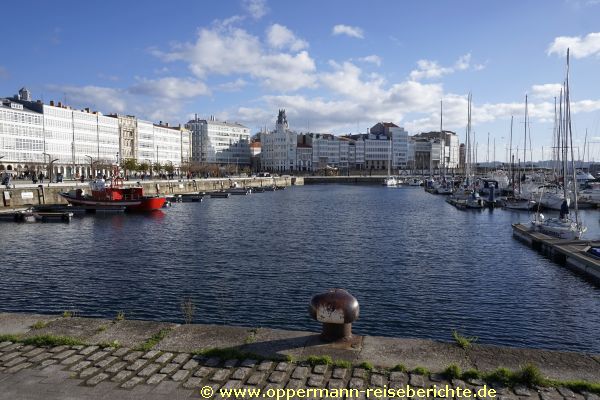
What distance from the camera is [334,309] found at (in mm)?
9914

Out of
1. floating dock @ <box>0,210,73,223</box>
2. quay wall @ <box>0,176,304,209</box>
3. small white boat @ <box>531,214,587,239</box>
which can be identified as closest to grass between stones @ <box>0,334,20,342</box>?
small white boat @ <box>531,214,587,239</box>

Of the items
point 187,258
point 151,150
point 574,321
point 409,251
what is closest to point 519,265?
point 409,251

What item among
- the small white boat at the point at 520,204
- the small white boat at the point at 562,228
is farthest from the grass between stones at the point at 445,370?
the small white boat at the point at 520,204

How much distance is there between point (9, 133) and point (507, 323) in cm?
11260

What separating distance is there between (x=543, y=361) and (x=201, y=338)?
21.9 feet

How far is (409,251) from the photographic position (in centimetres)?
3422

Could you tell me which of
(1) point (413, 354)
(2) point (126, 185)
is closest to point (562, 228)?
(1) point (413, 354)

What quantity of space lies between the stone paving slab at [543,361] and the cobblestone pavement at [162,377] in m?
0.78

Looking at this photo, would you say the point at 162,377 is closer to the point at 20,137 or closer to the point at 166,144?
the point at 20,137

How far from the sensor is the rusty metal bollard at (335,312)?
32.5 ft

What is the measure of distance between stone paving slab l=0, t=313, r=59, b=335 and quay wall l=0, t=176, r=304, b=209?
5423 cm

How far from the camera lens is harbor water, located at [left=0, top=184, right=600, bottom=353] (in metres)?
18.5

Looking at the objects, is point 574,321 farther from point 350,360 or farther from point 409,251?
point 409,251

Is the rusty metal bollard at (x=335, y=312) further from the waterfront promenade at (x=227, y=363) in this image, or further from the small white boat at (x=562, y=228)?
the small white boat at (x=562, y=228)
